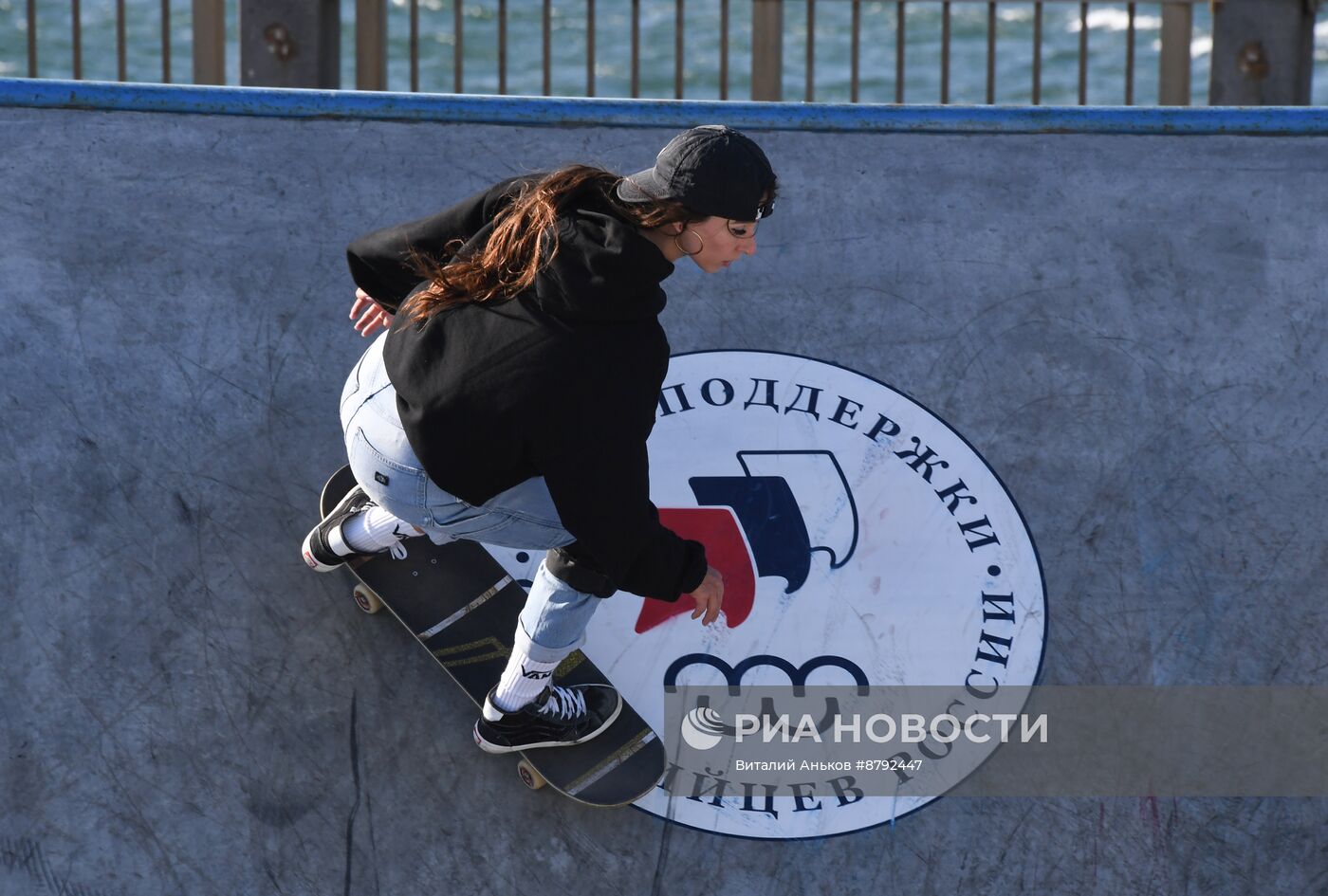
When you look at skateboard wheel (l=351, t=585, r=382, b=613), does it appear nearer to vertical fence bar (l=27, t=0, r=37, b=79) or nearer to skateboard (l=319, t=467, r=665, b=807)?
skateboard (l=319, t=467, r=665, b=807)

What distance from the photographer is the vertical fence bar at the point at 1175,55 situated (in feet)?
21.0

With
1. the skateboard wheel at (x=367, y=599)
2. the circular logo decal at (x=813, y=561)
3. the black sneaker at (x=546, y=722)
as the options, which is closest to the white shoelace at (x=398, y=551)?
the skateboard wheel at (x=367, y=599)

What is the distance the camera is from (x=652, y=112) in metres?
4.07

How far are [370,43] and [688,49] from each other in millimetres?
7981

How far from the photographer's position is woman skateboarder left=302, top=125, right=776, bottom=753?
2523mm

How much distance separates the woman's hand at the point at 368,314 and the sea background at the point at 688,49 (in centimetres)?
877

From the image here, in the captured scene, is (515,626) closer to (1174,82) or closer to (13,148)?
(13,148)

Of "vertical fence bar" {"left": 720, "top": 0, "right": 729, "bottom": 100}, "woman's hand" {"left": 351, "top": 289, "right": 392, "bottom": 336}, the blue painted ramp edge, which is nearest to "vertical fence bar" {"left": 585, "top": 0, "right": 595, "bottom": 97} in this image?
"vertical fence bar" {"left": 720, "top": 0, "right": 729, "bottom": 100}

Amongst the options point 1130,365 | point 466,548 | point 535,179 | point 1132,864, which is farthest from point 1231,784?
point 535,179

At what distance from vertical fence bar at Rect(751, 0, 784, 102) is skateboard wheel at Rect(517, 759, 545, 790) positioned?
4.06 meters

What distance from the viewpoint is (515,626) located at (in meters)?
3.51

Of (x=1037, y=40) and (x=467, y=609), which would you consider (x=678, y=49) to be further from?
(x=467, y=609)

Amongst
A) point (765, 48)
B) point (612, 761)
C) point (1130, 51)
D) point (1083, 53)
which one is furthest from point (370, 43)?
point (612, 761)

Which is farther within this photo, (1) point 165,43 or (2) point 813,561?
(1) point 165,43
